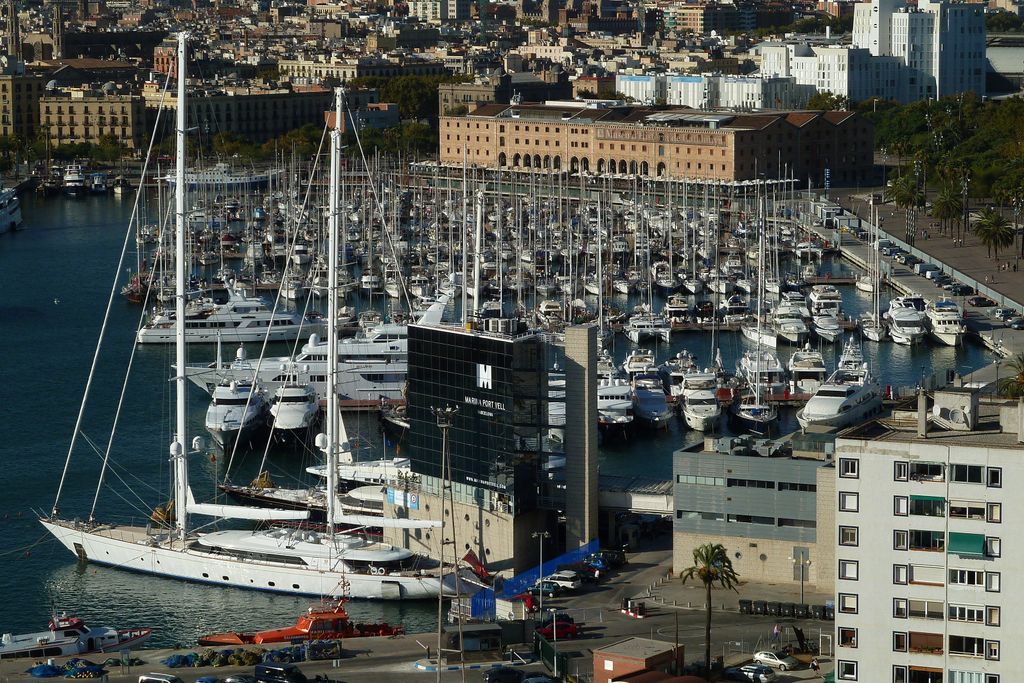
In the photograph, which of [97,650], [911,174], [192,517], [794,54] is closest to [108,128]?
[794,54]

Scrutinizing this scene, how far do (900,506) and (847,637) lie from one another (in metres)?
1.20

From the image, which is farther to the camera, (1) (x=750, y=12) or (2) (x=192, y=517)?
(1) (x=750, y=12)

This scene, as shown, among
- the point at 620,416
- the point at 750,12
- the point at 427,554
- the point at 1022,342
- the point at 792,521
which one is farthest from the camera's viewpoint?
the point at 750,12

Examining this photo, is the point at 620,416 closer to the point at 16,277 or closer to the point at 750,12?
the point at 16,277

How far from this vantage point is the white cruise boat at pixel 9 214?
6519cm

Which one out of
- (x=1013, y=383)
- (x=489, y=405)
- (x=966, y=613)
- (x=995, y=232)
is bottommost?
(x=1013, y=383)

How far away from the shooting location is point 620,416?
34406mm

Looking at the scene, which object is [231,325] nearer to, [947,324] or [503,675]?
[947,324]

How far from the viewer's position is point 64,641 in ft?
75.9

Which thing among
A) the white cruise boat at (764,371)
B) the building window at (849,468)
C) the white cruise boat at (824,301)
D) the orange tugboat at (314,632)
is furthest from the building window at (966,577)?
the white cruise boat at (824,301)

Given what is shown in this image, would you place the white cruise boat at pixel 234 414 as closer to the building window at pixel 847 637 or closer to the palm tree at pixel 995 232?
the building window at pixel 847 637

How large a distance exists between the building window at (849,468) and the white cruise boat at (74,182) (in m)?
60.3

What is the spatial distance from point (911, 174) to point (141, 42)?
69122 millimetres

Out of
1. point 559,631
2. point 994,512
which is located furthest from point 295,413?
point 994,512
